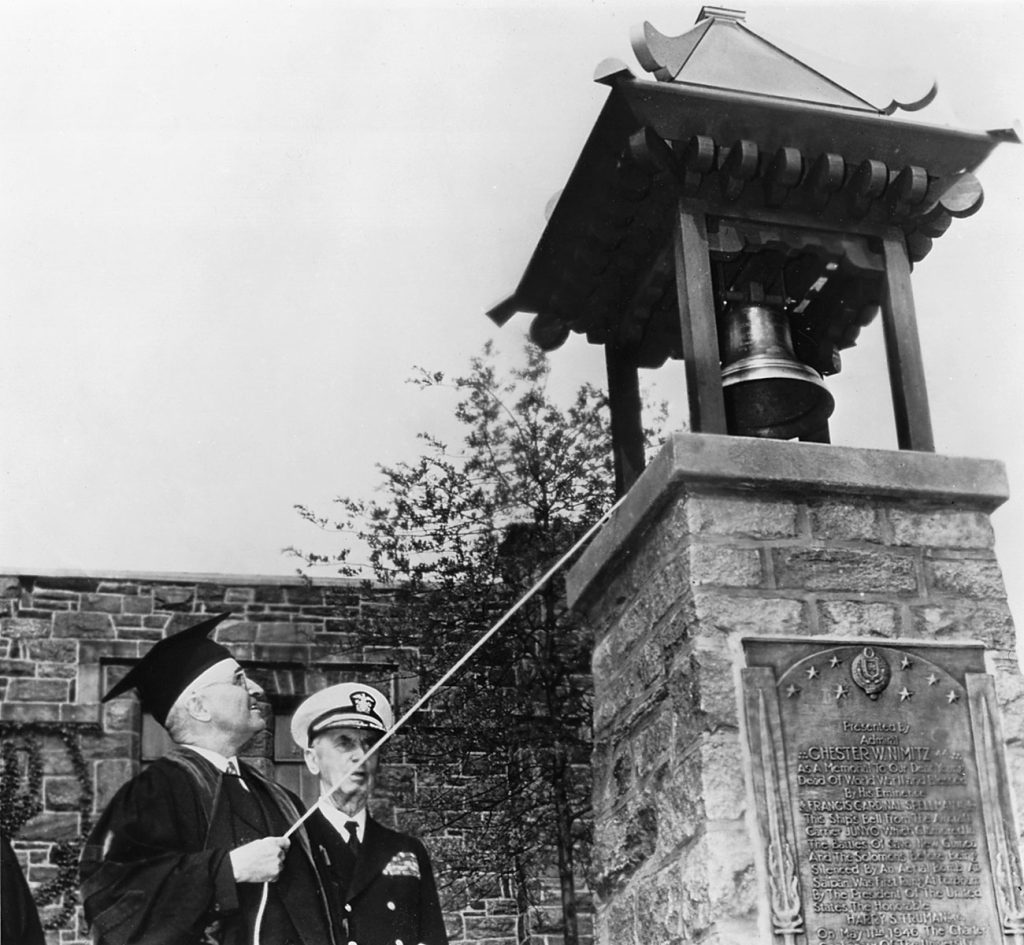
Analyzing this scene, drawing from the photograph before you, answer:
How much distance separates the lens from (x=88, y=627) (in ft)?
27.6

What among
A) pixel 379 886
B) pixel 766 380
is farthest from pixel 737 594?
pixel 379 886

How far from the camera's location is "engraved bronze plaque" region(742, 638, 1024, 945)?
14.4 feet

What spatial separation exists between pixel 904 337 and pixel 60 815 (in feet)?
15.1

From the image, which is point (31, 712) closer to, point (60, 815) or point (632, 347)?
point (60, 815)

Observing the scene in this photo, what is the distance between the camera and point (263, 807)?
18.0ft

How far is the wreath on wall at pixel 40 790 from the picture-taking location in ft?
23.3

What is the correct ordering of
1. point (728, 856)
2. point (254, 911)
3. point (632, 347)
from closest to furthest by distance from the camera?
point (728, 856) → point (254, 911) → point (632, 347)

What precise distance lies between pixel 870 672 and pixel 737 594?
0.46 meters

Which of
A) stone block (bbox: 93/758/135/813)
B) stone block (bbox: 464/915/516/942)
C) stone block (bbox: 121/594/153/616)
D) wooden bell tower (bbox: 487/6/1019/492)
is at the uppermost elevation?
wooden bell tower (bbox: 487/6/1019/492)

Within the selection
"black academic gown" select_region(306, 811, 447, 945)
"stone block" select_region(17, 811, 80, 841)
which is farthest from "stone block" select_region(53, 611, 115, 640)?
"black academic gown" select_region(306, 811, 447, 945)

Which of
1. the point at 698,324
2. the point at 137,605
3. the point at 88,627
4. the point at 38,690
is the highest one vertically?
the point at 698,324

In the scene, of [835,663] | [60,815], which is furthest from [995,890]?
[60,815]

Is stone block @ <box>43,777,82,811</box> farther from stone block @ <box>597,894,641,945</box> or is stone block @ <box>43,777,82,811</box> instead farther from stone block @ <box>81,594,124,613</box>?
stone block @ <box>597,894,641,945</box>

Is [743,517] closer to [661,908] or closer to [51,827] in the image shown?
[661,908]
